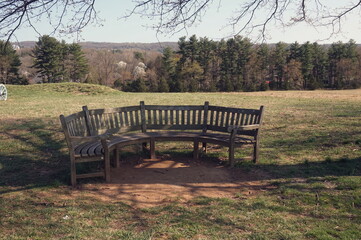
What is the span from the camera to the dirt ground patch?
469 centimetres

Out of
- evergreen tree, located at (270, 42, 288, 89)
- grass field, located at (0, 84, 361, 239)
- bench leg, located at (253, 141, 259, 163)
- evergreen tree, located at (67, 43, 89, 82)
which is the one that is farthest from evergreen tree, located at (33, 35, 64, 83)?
bench leg, located at (253, 141, 259, 163)

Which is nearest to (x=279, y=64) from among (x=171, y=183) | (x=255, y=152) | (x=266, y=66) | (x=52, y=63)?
(x=266, y=66)

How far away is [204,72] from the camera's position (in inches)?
2514

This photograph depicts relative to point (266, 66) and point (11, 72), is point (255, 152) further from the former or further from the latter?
point (11, 72)

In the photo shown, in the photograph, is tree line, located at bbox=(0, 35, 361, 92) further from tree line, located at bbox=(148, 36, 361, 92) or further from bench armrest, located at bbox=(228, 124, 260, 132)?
bench armrest, located at bbox=(228, 124, 260, 132)

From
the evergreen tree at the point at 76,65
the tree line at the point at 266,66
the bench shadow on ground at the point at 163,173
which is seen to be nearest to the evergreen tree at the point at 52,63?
the evergreen tree at the point at 76,65

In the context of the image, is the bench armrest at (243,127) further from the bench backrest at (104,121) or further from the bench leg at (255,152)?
→ the bench backrest at (104,121)

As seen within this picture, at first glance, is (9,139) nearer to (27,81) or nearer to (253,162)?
(253,162)

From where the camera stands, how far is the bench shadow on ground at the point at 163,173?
4961 mm

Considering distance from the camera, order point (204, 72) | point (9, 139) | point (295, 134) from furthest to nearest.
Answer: point (204, 72)
point (295, 134)
point (9, 139)

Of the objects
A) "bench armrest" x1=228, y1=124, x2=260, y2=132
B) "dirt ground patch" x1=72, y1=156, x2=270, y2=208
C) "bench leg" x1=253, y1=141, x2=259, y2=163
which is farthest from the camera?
"bench leg" x1=253, y1=141, x2=259, y2=163

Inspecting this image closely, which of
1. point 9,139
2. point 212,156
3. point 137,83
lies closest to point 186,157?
point 212,156

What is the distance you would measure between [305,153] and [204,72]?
57.8 meters

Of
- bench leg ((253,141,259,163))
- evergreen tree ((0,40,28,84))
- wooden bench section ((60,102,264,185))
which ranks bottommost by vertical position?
bench leg ((253,141,259,163))
